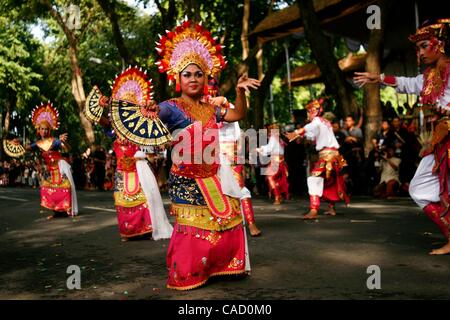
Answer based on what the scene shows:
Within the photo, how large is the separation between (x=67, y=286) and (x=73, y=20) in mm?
22405

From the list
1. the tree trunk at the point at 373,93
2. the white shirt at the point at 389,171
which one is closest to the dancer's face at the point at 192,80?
the white shirt at the point at 389,171

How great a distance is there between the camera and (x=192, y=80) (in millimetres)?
5324

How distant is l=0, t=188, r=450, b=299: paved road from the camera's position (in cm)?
491

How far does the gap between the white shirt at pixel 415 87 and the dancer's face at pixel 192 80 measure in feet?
8.32

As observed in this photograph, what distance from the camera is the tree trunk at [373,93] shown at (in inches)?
611

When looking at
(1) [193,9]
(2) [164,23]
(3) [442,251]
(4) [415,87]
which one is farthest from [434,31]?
(2) [164,23]

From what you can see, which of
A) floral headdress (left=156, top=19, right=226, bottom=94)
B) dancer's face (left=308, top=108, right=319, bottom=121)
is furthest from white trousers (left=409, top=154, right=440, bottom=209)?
dancer's face (left=308, top=108, right=319, bottom=121)

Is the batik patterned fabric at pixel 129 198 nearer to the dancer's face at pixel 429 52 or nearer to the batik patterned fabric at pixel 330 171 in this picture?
the batik patterned fabric at pixel 330 171

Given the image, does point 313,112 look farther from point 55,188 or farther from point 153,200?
point 55,188

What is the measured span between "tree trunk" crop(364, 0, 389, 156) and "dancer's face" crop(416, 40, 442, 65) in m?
9.12

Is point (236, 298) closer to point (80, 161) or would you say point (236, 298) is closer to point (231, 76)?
point (231, 76)

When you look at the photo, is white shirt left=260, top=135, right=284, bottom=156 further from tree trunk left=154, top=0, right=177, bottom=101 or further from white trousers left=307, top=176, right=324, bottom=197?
tree trunk left=154, top=0, right=177, bottom=101

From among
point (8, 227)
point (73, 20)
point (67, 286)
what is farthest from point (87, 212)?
point (73, 20)

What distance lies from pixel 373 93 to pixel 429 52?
9299 millimetres
